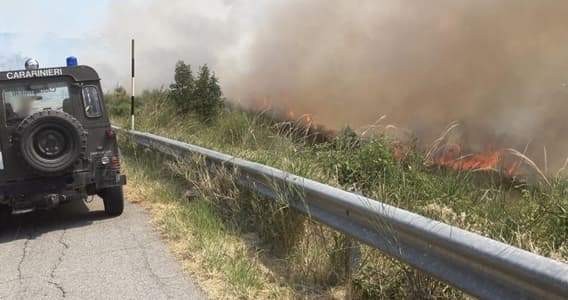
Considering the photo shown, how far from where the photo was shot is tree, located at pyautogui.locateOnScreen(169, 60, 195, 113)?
1556 centimetres

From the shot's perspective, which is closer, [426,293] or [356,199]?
[426,293]

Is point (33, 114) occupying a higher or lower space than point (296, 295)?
higher

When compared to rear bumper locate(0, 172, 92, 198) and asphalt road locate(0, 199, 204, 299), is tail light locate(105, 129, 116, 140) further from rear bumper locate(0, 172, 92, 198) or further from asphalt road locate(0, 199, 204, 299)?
asphalt road locate(0, 199, 204, 299)

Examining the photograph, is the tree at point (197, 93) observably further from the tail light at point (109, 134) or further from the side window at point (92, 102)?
the tail light at point (109, 134)

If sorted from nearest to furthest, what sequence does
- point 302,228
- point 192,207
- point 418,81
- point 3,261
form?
point 302,228 < point 3,261 < point 192,207 < point 418,81

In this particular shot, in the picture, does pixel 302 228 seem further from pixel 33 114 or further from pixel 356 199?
pixel 33 114

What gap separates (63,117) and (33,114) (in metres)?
0.32

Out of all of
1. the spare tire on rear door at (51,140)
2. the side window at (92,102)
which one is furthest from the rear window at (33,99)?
the spare tire on rear door at (51,140)

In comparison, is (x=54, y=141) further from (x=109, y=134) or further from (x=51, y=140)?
(x=109, y=134)

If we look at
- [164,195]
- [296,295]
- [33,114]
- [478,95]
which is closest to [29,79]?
[33,114]

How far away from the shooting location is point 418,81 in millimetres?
17188

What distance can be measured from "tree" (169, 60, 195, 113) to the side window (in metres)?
7.95

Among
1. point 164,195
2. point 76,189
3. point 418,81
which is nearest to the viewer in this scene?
point 76,189

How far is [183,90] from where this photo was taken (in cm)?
1594
